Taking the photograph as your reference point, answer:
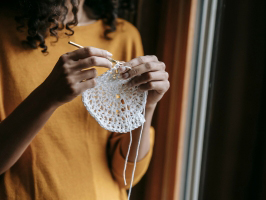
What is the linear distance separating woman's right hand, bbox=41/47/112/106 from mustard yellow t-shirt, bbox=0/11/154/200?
0.55ft

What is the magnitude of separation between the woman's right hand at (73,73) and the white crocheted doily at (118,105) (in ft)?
0.28

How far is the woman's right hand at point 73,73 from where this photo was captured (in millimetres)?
540

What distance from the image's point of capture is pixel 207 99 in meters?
0.75

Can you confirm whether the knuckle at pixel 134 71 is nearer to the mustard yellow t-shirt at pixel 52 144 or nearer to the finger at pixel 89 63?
the finger at pixel 89 63

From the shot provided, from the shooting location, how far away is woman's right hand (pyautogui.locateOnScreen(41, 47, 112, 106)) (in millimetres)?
540

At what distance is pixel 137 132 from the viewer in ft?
2.60

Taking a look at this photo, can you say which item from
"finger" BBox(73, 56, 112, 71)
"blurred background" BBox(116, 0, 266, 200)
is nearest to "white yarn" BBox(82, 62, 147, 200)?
"finger" BBox(73, 56, 112, 71)

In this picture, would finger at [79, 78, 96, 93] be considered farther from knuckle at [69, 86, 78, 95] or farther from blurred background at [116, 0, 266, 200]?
blurred background at [116, 0, 266, 200]

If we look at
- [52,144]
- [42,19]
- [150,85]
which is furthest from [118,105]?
[42,19]

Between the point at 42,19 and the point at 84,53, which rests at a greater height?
the point at 42,19

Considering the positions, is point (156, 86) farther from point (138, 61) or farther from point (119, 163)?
point (119, 163)

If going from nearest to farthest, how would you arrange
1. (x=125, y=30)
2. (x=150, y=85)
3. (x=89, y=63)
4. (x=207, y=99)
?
(x=89, y=63), (x=150, y=85), (x=207, y=99), (x=125, y=30)

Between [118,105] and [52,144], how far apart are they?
0.22 m

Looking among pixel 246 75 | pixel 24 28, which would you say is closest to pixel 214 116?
pixel 246 75
